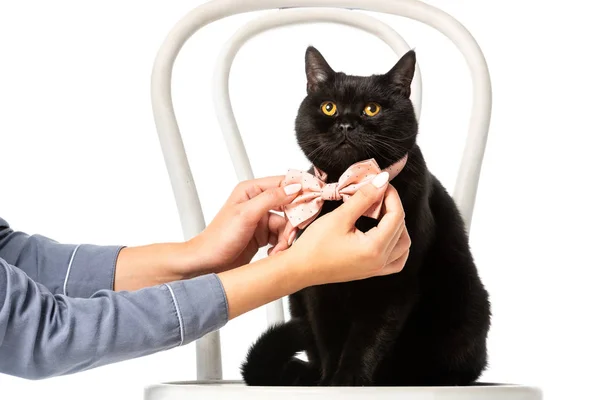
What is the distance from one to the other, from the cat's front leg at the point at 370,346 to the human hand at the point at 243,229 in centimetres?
17

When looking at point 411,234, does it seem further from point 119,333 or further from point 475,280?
point 119,333

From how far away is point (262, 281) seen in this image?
0.94 metres

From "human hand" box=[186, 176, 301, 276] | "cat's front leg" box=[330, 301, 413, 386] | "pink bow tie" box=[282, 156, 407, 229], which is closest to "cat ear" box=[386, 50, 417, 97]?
"pink bow tie" box=[282, 156, 407, 229]

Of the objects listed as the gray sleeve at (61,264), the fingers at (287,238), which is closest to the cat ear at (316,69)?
the fingers at (287,238)

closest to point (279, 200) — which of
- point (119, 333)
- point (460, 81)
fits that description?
point (119, 333)

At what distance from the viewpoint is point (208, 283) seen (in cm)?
96

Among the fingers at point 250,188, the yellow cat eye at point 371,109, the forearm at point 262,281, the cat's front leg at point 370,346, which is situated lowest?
the cat's front leg at point 370,346

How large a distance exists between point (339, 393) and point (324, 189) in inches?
11.2

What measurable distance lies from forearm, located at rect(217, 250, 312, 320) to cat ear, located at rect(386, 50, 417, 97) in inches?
13.5

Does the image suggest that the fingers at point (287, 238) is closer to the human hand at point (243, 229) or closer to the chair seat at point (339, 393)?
Result: the human hand at point (243, 229)

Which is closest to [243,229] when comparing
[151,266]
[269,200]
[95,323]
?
[269,200]

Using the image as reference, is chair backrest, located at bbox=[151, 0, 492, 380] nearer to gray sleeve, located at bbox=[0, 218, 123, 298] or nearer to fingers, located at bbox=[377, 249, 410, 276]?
gray sleeve, located at bbox=[0, 218, 123, 298]

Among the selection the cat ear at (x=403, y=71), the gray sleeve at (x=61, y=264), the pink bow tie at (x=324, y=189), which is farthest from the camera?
the gray sleeve at (x=61, y=264)

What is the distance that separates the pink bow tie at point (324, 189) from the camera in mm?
1020
